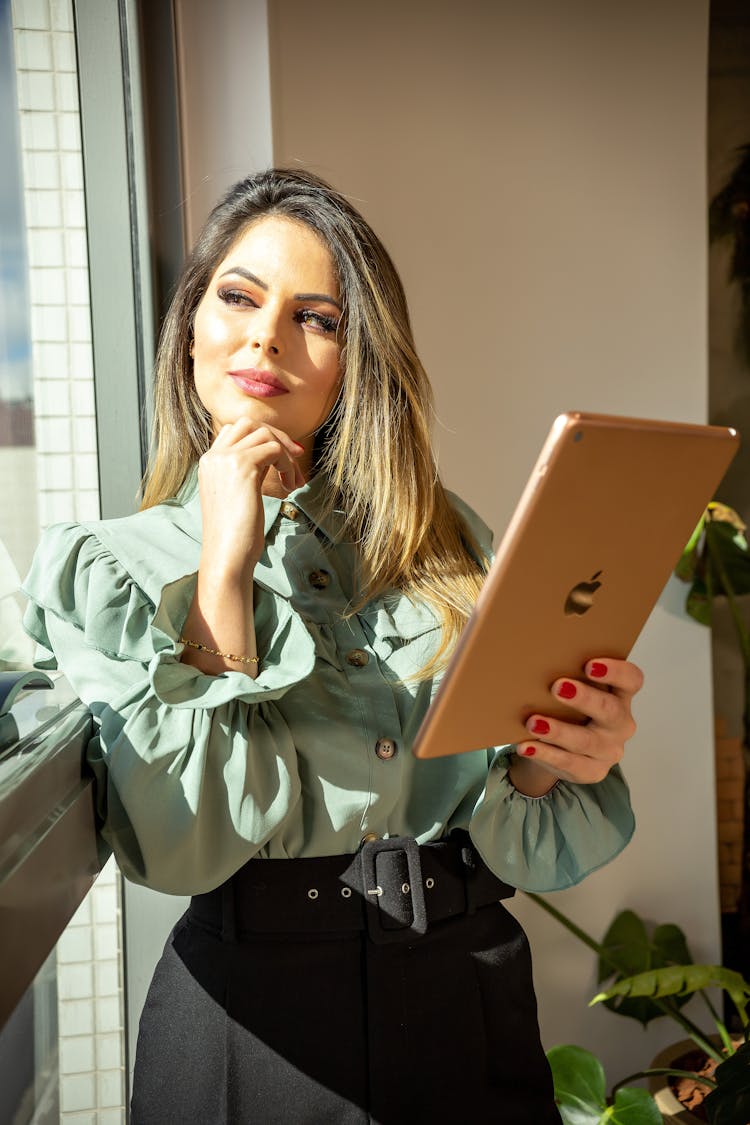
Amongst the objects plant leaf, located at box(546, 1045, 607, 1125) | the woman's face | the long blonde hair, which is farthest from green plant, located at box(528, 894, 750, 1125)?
the woman's face

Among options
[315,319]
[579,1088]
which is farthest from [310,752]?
[579,1088]

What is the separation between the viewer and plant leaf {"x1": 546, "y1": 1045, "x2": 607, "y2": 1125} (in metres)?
1.74

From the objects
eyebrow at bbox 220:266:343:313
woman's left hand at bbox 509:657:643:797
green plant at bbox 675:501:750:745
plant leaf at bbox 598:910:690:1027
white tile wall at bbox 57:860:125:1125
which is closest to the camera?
woman's left hand at bbox 509:657:643:797

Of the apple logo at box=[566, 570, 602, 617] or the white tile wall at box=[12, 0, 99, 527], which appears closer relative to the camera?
the apple logo at box=[566, 570, 602, 617]

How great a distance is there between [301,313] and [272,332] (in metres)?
0.06

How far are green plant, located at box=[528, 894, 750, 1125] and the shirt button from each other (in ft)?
2.98

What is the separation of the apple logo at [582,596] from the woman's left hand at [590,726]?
83 mm

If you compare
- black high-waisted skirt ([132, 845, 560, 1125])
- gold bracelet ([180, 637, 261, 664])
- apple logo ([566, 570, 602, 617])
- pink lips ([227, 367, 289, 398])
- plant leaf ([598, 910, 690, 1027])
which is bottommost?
plant leaf ([598, 910, 690, 1027])

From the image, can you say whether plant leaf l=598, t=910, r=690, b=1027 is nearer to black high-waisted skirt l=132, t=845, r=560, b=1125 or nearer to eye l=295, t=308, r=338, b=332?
black high-waisted skirt l=132, t=845, r=560, b=1125

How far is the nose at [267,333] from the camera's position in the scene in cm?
110

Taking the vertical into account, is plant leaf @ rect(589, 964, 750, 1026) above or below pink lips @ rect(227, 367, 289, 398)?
below

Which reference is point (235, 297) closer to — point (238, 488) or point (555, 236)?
point (238, 488)

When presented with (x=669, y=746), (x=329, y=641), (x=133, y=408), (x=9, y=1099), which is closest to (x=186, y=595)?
(x=329, y=641)

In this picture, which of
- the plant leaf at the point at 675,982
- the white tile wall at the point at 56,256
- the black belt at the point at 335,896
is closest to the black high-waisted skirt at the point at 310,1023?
the black belt at the point at 335,896
